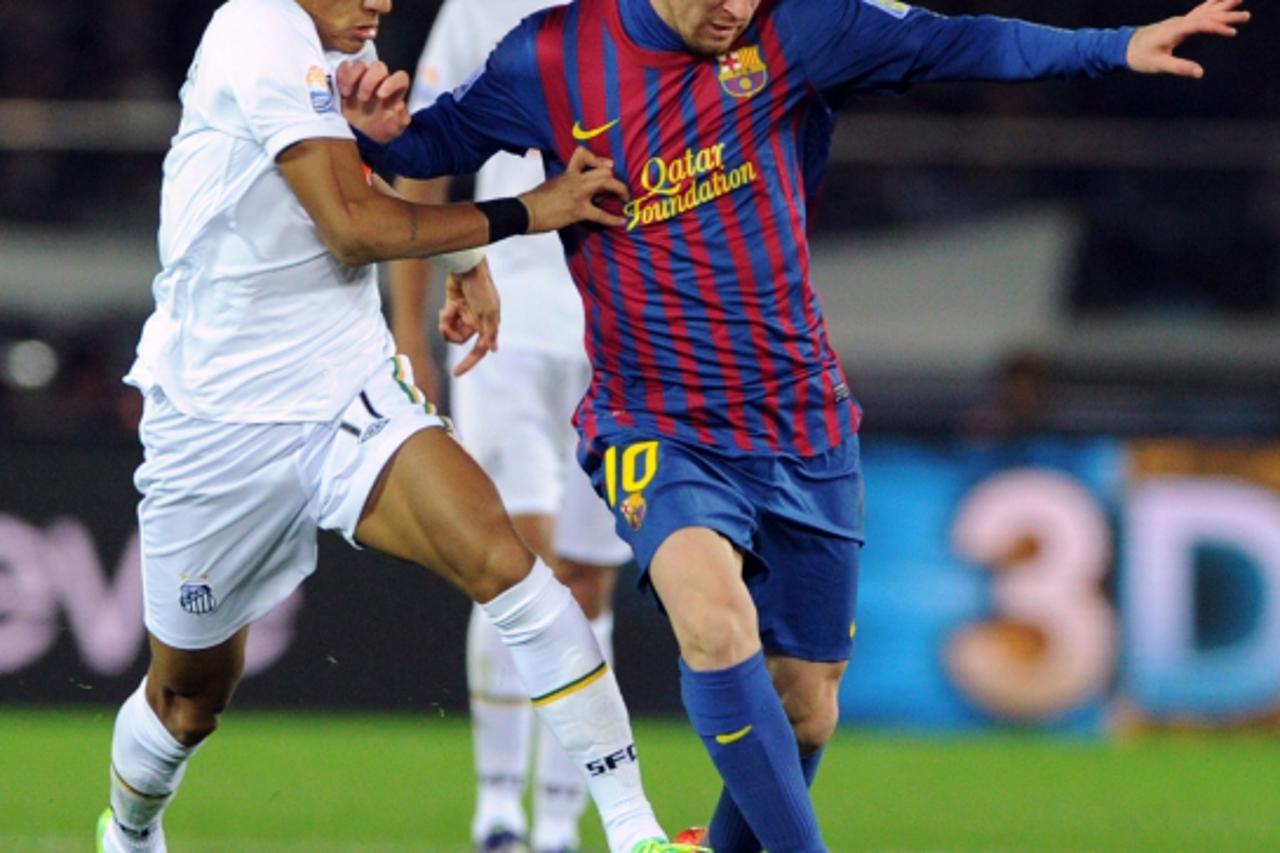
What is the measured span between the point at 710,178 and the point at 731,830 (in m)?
1.49

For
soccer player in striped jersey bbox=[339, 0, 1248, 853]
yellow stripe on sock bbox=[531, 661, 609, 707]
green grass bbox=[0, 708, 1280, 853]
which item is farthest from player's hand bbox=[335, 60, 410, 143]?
green grass bbox=[0, 708, 1280, 853]

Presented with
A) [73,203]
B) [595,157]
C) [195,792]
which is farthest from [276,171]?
[73,203]

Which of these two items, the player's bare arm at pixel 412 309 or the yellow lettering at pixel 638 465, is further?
the player's bare arm at pixel 412 309

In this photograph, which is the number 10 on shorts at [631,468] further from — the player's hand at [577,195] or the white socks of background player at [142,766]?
the white socks of background player at [142,766]

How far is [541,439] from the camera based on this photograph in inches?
260

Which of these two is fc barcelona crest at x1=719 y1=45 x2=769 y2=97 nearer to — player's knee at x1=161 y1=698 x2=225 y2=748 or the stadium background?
player's knee at x1=161 y1=698 x2=225 y2=748

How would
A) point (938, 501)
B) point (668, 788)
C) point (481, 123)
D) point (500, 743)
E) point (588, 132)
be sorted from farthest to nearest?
point (938, 501)
point (668, 788)
point (500, 743)
point (481, 123)
point (588, 132)

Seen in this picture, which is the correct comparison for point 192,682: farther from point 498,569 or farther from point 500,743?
point 500,743

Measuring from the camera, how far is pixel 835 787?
27.6 feet

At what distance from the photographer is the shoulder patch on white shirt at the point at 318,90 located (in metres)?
4.80

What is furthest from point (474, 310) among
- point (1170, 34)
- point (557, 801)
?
point (1170, 34)

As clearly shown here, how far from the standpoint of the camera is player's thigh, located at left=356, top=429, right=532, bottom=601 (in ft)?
15.8

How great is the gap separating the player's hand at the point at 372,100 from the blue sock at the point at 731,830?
166 centimetres

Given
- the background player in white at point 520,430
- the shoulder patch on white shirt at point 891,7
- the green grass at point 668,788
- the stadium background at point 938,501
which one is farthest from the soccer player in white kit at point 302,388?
the stadium background at point 938,501
